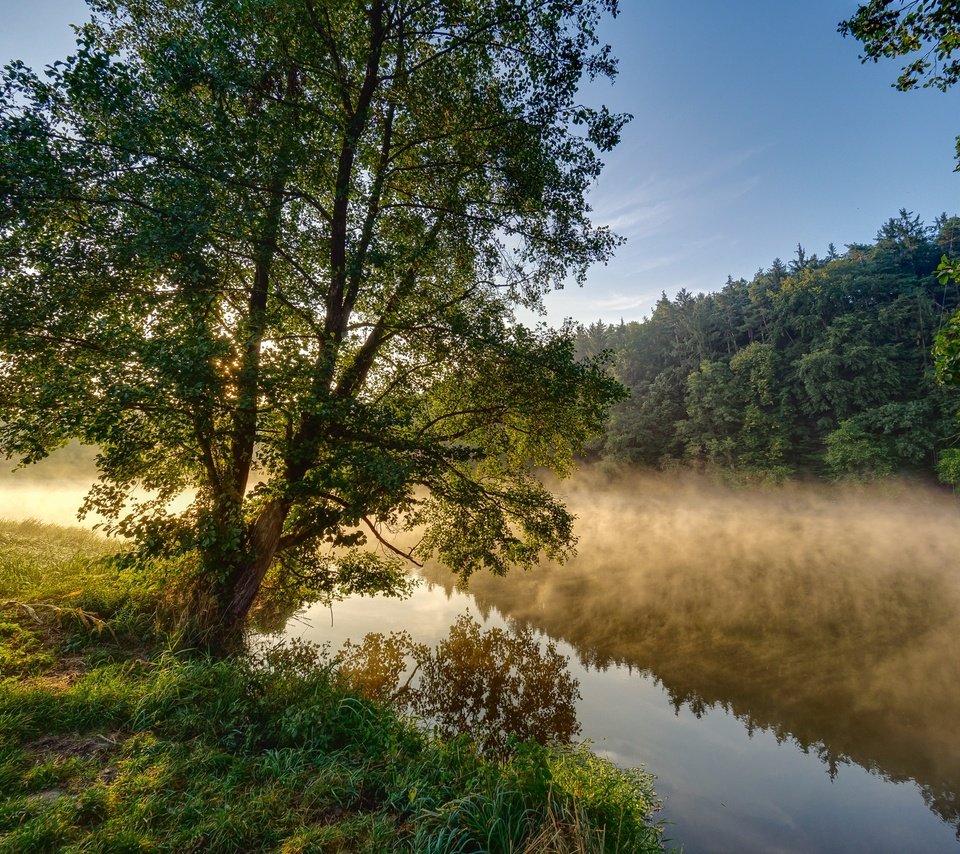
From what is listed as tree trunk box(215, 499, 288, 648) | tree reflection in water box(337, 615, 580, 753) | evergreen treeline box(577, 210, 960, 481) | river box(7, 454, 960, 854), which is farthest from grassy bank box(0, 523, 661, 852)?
evergreen treeline box(577, 210, 960, 481)

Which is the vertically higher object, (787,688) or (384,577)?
(384,577)

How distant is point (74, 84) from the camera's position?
489 centimetres

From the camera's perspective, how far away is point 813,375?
39.3 m

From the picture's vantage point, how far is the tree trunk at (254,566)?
23.3 ft

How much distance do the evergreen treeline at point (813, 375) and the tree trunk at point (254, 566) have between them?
45.0 m

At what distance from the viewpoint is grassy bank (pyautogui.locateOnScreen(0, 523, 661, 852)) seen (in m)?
3.03

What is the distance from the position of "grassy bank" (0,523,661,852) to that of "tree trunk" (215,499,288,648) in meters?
0.89

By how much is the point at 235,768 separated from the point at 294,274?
677cm

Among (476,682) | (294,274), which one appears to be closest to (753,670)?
(476,682)

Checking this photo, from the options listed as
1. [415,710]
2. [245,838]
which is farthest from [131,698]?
[415,710]

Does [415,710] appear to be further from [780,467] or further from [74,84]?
[780,467]

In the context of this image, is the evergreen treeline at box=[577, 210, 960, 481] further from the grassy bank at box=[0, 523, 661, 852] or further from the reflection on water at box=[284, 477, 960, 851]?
the grassy bank at box=[0, 523, 661, 852]

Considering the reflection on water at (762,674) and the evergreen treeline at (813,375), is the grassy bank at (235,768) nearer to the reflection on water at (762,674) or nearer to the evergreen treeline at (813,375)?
the reflection on water at (762,674)

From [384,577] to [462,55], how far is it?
390 inches
